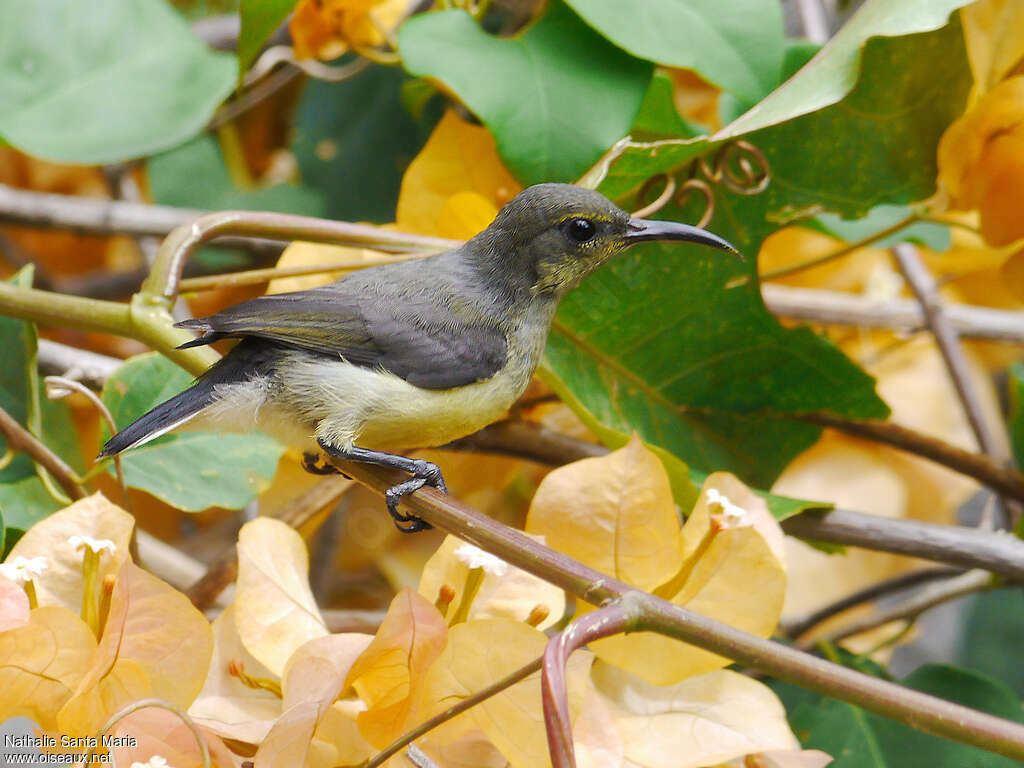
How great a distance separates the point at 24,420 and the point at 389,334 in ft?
1.35

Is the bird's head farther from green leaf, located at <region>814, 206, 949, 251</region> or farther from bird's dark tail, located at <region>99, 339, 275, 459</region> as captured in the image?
green leaf, located at <region>814, 206, 949, 251</region>

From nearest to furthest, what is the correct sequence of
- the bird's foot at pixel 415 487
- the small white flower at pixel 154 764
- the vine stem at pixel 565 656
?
the vine stem at pixel 565 656 < the small white flower at pixel 154 764 < the bird's foot at pixel 415 487

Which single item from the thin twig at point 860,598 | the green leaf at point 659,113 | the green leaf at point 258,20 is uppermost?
the green leaf at point 258,20

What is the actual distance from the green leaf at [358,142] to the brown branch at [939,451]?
81 centimetres

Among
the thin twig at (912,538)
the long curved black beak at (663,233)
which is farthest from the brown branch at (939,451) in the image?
the long curved black beak at (663,233)

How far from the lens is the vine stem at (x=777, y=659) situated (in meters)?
0.56

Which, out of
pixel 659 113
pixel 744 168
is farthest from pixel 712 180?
pixel 659 113

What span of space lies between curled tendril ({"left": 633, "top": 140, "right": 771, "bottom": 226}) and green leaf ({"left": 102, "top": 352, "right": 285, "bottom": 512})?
1.73 feet

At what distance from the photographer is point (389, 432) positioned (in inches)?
40.7

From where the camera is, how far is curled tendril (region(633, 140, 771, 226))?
46.7 inches

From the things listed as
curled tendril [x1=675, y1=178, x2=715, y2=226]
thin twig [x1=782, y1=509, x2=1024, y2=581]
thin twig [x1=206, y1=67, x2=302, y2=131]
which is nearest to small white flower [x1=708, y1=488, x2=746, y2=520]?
thin twig [x1=782, y1=509, x2=1024, y2=581]

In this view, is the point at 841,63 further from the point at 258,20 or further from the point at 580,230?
the point at 258,20

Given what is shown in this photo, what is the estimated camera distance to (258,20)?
1.25 metres

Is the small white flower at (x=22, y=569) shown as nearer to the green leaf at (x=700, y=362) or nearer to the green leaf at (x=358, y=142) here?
the green leaf at (x=700, y=362)
